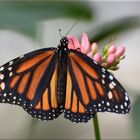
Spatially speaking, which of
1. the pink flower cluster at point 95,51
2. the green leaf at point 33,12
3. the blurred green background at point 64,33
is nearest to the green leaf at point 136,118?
the blurred green background at point 64,33

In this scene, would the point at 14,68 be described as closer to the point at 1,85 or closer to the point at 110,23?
the point at 1,85

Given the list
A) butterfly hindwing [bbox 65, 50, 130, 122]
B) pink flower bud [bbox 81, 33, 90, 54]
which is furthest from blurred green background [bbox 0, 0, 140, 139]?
butterfly hindwing [bbox 65, 50, 130, 122]

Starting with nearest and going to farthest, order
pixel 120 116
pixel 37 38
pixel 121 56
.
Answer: pixel 121 56, pixel 37 38, pixel 120 116

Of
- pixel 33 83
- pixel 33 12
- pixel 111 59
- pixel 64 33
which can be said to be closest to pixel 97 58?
pixel 111 59

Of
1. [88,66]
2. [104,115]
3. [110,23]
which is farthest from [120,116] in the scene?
[88,66]

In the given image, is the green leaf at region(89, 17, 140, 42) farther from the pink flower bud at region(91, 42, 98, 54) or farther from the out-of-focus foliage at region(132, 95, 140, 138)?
the out-of-focus foliage at region(132, 95, 140, 138)

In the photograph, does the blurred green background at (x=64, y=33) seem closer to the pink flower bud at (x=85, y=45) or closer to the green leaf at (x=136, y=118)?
the green leaf at (x=136, y=118)
